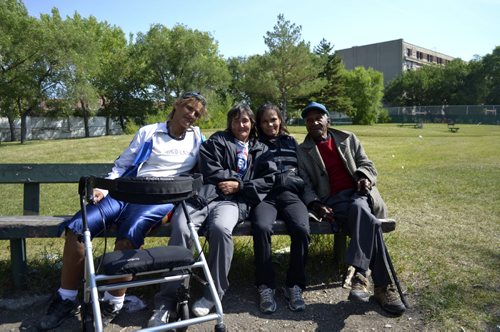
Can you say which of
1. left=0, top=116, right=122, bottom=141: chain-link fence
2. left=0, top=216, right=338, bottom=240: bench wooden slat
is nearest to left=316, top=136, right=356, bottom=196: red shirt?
left=0, top=216, right=338, bottom=240: bench wooden slat

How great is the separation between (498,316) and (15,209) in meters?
7.48

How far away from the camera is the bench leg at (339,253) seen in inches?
170

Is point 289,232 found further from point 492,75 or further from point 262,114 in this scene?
point 492,75

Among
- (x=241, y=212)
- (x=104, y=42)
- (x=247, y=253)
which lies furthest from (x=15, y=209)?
(x=104, y=42)

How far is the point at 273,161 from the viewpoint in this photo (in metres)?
4.25

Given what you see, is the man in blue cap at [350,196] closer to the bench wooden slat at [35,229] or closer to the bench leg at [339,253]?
the bench leg at [339,253]

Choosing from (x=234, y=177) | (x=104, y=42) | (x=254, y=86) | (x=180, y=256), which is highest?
(x=104, y=42)

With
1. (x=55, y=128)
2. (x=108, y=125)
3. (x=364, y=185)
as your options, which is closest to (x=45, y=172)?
(x=364, y=185)

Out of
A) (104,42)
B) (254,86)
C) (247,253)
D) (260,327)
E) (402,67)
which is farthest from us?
(402,67)

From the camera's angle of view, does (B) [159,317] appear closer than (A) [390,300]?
Yes

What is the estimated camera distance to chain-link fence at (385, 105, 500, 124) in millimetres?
62188

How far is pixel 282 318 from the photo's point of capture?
3469mm

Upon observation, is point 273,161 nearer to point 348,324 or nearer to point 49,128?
point 348,324

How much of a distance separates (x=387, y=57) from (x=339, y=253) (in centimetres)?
10313
